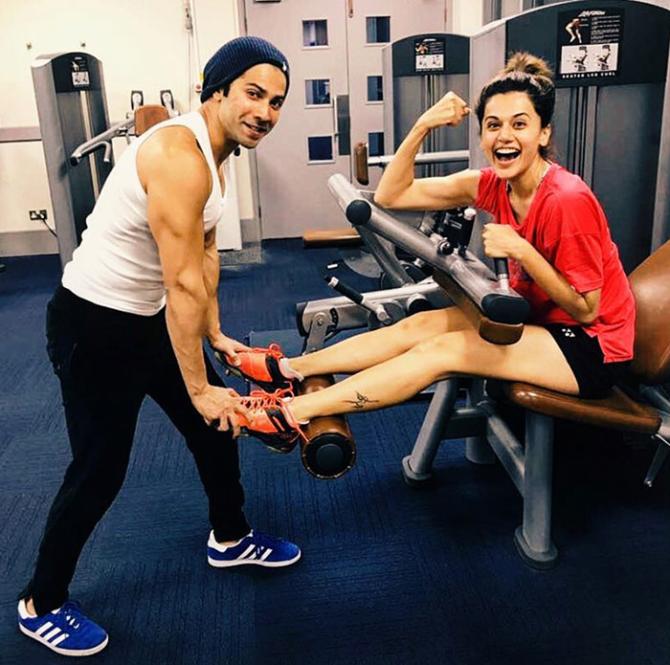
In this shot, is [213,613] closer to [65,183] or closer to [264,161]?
[65,183]

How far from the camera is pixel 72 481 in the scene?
1.56m

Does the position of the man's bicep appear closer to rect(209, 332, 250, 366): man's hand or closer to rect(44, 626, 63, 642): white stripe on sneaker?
rect(209, 332, 250, 366): man's hand

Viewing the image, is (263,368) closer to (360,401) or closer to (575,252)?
(360,401)

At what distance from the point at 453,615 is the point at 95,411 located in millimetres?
989

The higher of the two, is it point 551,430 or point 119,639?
point 551,430

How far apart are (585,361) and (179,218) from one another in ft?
3.37

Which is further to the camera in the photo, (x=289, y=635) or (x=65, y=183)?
(x=65, y=183)

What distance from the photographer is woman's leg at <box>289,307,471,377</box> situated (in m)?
1.84

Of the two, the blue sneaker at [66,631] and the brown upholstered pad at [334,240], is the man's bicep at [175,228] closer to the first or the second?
the blue sneaker at [66,631]

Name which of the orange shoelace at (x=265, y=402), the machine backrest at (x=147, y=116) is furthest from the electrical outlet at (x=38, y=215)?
the orange shoelace at (x=265, y=402)

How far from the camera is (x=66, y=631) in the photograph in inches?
65.1

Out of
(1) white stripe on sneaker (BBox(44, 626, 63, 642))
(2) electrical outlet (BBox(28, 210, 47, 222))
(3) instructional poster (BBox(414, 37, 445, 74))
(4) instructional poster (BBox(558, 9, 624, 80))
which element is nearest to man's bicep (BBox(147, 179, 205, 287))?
(1) white stripe on sneaker (BBox(44, 626, 63, 642))

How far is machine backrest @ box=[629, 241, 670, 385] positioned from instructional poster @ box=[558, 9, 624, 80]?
2.20ft

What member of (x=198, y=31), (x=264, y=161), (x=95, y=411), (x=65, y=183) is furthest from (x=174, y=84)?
(x=95, y=411)
